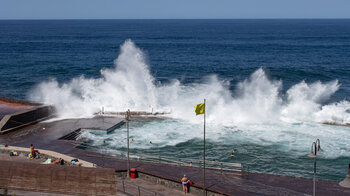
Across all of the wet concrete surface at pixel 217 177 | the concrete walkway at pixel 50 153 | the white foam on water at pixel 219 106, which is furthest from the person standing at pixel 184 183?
the white foam on water at pixel 219 106

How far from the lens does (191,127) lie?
34344 mm

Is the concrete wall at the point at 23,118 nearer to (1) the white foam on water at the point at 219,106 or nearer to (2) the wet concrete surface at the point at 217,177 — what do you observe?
(2) the wet concrete surface at the point at 217,177

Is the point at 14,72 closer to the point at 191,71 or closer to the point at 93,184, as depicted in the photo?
the point at 191,71

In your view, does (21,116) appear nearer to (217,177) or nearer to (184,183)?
(184,183)

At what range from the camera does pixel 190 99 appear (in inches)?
1732

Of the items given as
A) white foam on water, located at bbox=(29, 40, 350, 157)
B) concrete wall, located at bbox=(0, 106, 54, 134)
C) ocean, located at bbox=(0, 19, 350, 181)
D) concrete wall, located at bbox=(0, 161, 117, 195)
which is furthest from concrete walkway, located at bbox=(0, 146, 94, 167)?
white foam on water, located at bbox=(29, 40, 350, 157)

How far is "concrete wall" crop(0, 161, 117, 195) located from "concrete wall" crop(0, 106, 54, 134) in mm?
15308

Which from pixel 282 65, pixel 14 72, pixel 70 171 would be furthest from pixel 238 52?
pixel 70 171

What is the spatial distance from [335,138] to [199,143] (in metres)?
11.5

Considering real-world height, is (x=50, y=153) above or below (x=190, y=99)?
below

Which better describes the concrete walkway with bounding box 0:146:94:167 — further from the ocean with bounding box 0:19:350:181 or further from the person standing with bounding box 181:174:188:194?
the person standing with bounding box 181:174:188:194

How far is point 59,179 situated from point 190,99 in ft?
94.0

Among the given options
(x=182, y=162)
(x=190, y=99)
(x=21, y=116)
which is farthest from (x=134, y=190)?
(x=190, y=99)

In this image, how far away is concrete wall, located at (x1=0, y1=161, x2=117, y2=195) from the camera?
16142mm
